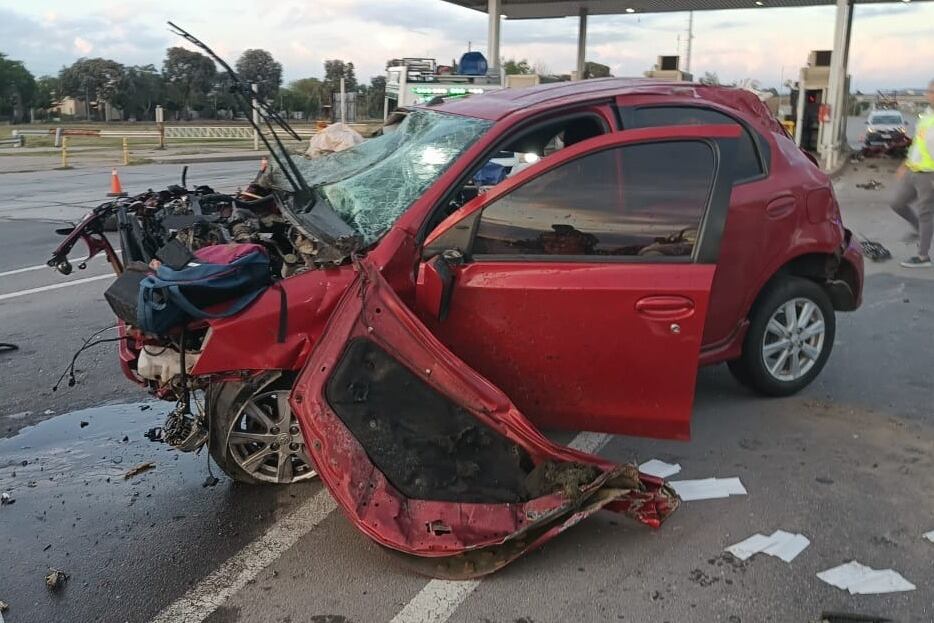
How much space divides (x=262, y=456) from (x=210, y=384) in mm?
446

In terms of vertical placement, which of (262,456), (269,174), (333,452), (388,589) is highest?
(269,174)

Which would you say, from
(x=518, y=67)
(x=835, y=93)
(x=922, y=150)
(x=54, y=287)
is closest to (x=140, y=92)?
(x=518, y=67)

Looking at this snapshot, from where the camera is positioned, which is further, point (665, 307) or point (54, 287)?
point (54, 287)

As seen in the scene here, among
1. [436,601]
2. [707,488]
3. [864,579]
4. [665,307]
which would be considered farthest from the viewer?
[707,488]

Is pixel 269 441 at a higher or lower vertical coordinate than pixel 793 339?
lower

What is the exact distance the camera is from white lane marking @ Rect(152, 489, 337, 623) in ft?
9.87

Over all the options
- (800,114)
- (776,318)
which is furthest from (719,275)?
(800,114)

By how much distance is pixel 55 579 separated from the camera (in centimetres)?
320

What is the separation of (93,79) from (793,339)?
285 feet

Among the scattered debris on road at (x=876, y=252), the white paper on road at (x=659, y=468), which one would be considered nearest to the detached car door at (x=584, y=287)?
the white paper on road at (x=659, y=468)

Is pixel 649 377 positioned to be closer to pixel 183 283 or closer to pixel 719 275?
pixel 719 275

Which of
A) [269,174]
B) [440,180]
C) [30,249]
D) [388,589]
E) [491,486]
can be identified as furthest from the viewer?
[30,249]

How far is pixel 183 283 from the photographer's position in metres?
3.35

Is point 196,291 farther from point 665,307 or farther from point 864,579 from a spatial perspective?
point 864,579
